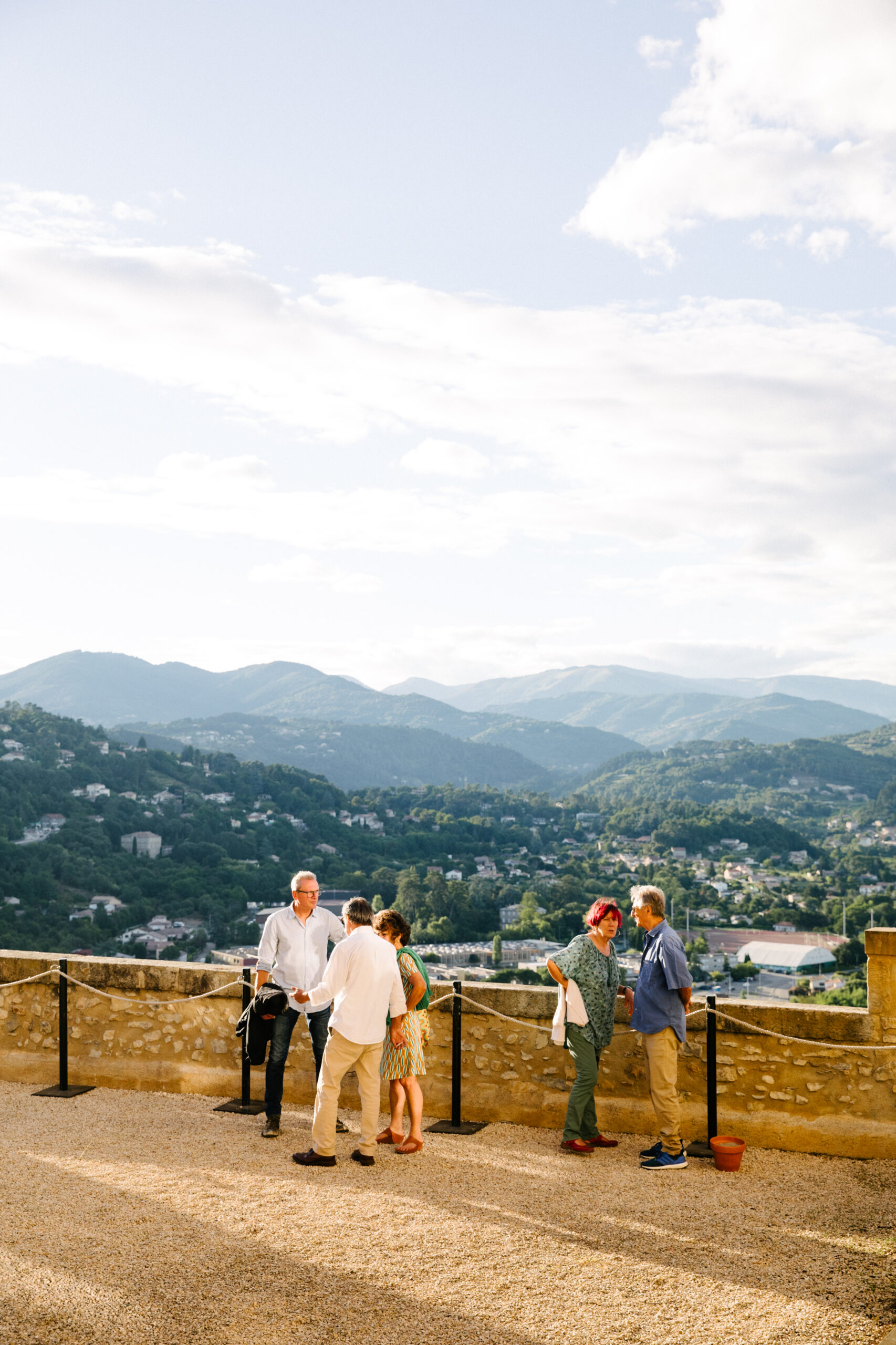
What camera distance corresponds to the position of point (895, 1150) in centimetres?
593

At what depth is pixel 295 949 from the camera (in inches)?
247

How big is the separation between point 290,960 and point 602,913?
75.6 inches

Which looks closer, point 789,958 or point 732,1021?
point 732,1021

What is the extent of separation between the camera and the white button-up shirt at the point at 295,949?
20.5ft

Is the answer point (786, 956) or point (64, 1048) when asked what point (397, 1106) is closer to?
point (64, 1048)

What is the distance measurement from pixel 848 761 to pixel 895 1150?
159 metres

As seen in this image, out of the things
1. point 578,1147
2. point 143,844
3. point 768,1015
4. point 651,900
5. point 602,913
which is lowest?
point 143,844

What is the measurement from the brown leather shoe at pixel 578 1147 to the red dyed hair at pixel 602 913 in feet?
4.10

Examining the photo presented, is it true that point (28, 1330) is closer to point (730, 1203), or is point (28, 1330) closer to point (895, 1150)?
point (730, 1203)

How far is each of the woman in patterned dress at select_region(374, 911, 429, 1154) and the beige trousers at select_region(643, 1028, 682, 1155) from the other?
1340 mm

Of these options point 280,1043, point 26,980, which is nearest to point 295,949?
point 280,1043

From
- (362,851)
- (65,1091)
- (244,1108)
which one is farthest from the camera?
(362,851)

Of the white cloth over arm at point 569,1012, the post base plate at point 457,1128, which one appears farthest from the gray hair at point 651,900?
the post base plate at point 457,1128

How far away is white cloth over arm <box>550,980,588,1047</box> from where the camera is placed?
5.94 metres
